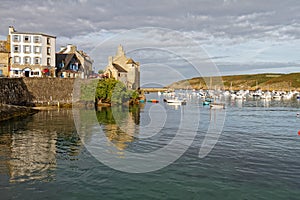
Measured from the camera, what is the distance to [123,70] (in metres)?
130

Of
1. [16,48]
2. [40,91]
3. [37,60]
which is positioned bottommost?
[40,91]

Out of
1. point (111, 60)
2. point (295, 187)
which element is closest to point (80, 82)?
point (111, 60)

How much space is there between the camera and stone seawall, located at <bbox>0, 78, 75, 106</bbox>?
7269 cm

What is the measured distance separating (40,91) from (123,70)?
5519cm

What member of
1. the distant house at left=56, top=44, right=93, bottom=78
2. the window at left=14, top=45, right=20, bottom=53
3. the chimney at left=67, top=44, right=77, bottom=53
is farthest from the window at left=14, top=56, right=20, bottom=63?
the chimney at left=67, top=44, right=77, bottom=53

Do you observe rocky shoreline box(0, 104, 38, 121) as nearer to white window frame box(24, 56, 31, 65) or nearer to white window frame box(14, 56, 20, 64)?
white window frame box(24, 56, 31, 65)

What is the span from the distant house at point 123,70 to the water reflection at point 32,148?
7380 centimetres

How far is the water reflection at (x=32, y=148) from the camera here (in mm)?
22391

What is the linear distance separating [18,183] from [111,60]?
108 m

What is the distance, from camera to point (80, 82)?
89000 millimetres

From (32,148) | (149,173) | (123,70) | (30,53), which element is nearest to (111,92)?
(30,53)

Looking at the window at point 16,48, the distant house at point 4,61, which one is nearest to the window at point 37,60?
the window at point 16,48

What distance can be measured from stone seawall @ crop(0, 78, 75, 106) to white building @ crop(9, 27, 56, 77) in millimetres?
8358

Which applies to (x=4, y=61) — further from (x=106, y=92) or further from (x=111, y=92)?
(x=111, y=92)
